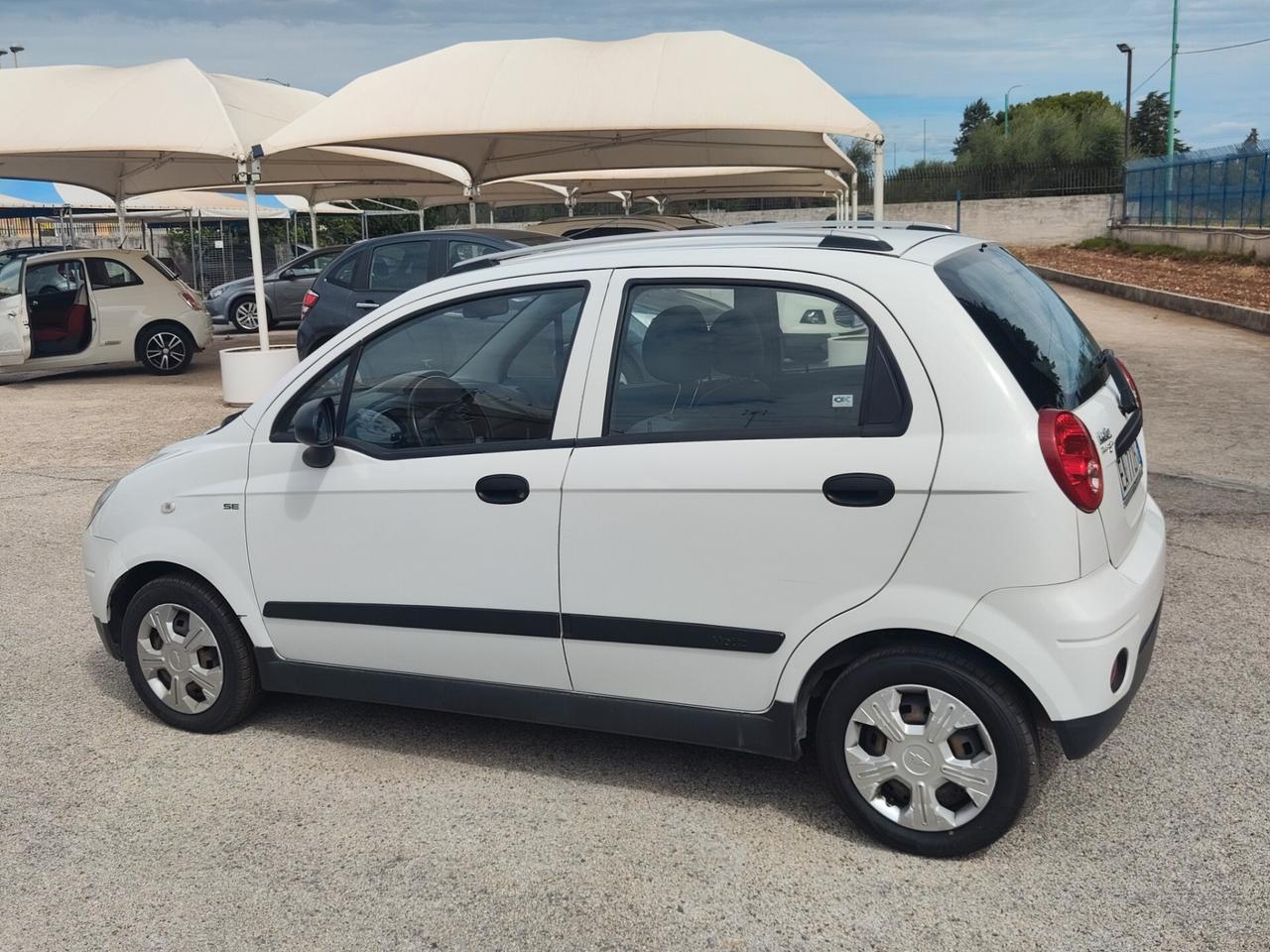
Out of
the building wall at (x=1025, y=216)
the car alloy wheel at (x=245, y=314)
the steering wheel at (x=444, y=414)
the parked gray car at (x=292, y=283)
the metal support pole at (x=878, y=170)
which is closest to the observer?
the steering wheel at (x=444, y=414)

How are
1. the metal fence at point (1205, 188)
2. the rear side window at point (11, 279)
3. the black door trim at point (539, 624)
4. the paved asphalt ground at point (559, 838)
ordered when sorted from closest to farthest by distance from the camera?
the paved asphalt ground at point (559, 838), the black door trim at point (539, 624), the rear side window at point (11, 279), the metal fence at point (1205, 188)

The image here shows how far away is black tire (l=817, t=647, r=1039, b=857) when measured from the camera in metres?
3.16

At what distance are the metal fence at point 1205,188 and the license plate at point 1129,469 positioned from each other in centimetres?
2677

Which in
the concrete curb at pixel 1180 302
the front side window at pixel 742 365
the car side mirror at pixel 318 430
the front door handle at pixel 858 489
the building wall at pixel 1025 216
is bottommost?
the concrete curb at pixel 1180 302

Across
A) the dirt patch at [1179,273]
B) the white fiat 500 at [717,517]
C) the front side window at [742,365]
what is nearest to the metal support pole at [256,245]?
the white fiat 500 at [717,517]

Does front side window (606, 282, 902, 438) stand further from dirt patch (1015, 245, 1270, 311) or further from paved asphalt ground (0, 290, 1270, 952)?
dirt patch (1015, 245, 1270, 311)

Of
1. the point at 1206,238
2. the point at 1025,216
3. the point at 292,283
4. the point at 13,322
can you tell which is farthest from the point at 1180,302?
the point at 1025,216

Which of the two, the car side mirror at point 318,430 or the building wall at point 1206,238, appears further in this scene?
the building wall at point 1206,238

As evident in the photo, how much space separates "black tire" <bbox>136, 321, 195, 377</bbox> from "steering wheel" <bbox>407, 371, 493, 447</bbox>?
42.6 feet

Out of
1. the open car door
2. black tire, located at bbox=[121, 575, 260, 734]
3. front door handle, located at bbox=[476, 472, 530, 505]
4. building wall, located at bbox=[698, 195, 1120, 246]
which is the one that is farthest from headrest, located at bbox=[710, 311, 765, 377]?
building wall, located at bbox=[698, 195, 1120, 246]

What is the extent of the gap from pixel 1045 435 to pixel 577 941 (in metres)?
1.72

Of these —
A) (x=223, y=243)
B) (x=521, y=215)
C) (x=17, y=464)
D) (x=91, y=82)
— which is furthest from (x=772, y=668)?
(x=521, y=215)

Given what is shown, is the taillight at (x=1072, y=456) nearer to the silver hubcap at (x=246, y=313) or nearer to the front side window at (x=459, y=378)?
the front side window at (x=459, y=378)

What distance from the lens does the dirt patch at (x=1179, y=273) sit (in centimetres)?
2017
